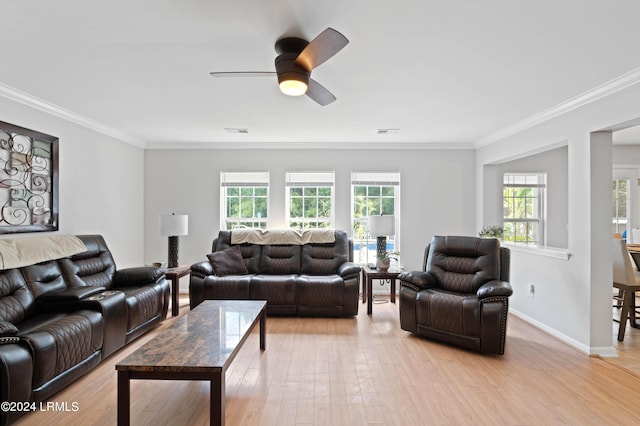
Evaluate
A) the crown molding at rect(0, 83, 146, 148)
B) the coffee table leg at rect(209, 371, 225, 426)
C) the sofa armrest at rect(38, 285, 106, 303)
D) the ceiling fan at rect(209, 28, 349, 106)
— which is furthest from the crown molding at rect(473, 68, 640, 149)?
the crown molding at rect(0, 83, 146, 148)

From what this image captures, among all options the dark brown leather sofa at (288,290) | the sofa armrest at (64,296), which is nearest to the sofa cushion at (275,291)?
the dark brown leather sofa at (288,290)

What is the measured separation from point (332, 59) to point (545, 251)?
3.35 m

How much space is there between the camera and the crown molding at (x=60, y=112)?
3.22 metres

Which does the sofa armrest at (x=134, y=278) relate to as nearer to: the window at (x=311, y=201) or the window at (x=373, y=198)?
the window at (x=311, y=201)

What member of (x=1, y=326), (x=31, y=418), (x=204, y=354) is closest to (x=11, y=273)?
(x=1, y=326)

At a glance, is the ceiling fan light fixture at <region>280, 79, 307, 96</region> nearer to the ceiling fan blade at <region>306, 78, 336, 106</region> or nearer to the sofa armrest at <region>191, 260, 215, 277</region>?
the ceiling fan blade at <region>306, 78, 336, 106</region>

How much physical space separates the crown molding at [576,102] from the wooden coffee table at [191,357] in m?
3.70

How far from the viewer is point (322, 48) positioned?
1.88m

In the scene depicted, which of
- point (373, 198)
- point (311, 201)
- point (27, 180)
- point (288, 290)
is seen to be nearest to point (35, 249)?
point (27, 180)

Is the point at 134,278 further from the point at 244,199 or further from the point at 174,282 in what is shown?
the point at 244,199

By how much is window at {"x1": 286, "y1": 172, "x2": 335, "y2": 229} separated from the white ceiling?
163cm

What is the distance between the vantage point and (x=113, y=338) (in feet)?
10.2

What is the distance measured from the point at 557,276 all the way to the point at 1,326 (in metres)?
4.97

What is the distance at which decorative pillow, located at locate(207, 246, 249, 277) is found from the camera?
15.3 feet
